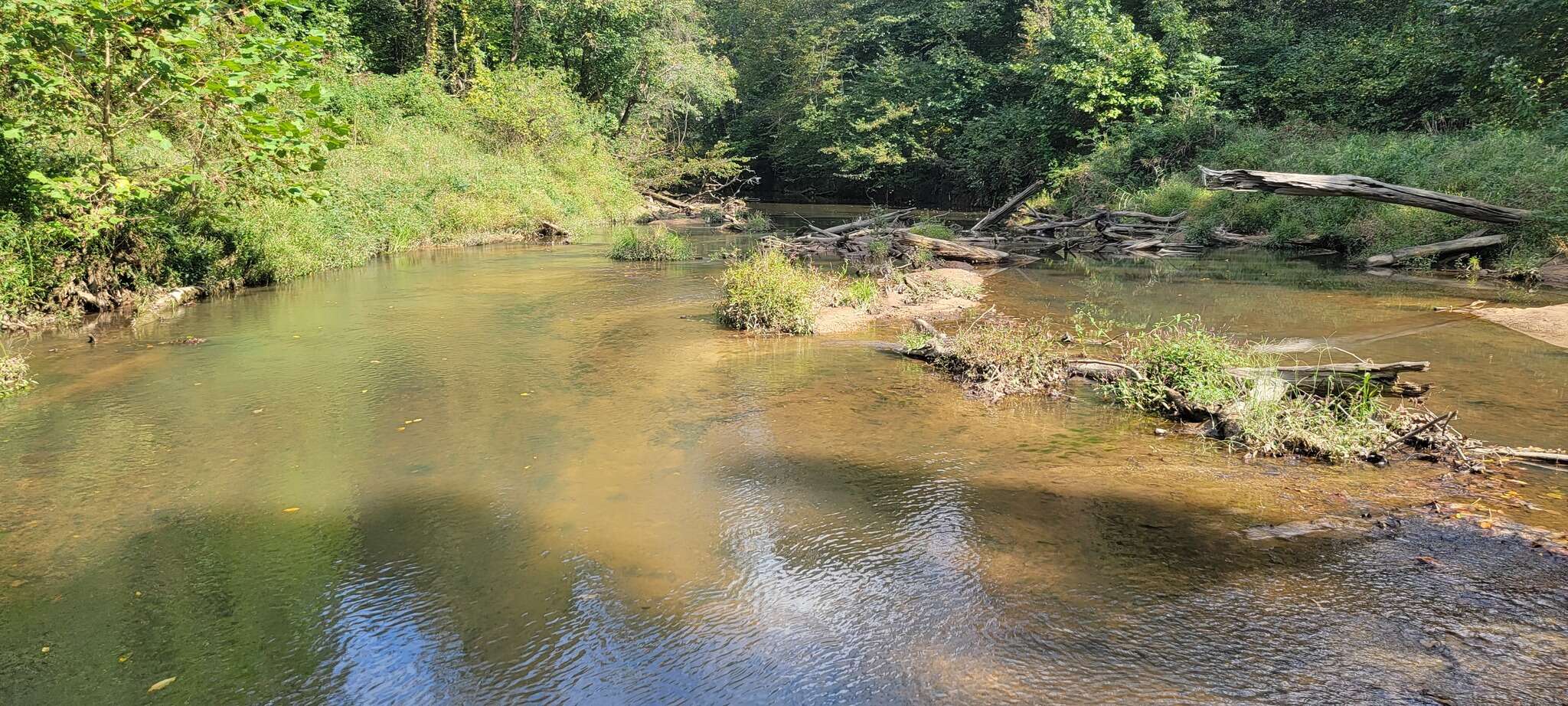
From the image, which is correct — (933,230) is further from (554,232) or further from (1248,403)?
(1248,403)

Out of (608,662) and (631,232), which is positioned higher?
(631,232)

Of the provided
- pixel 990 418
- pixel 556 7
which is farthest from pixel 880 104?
pixel 990 418

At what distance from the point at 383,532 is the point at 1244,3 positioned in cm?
3529

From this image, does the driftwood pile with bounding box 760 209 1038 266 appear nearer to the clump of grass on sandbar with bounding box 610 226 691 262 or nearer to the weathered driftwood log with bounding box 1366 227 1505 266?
the clump of grass on sandbar with bounding box 610 226 691 262

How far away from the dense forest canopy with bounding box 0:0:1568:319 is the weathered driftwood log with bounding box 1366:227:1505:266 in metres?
0.91

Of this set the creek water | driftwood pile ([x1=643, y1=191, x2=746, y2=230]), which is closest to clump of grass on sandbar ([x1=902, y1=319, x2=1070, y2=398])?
the creek water

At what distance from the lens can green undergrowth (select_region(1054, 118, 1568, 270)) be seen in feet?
48.5

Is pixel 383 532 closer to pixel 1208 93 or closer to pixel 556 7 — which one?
pixel 1208 93

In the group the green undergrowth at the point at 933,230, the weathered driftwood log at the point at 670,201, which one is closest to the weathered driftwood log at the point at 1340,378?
the green undergrowth at the point at 933,230

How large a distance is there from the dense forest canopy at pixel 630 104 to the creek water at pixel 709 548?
9.19ft

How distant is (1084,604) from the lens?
14.2 ft

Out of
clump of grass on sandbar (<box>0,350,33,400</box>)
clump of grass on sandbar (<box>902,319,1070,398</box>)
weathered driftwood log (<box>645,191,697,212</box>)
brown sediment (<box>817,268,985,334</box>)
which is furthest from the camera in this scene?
weathered driftwood log (<box>645,191,697,212</box>)

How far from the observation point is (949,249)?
18.0 meters

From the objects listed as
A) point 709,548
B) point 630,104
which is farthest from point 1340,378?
point 630,104
